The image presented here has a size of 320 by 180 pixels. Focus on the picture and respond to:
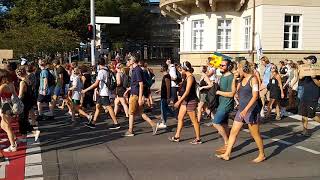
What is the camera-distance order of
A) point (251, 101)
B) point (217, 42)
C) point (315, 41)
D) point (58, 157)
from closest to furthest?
point (251, 101) < point (58, 157) < point (315, 41) < point (217, 42)

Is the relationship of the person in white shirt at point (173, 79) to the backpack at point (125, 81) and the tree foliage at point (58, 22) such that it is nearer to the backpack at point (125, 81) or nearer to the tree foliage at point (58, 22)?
the backpack at point (125, 81)

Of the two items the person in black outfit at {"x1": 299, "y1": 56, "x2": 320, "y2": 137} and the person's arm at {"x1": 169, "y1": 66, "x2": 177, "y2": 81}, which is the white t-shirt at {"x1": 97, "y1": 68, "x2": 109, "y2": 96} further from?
the person in black outfit at {"x1": 299, "y1": 56, "x2": 320, "y2": 137}

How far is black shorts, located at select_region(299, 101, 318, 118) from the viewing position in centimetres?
986

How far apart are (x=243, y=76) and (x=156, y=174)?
2.23 meters

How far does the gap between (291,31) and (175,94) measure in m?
15.9

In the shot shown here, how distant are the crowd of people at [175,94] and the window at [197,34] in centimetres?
1494

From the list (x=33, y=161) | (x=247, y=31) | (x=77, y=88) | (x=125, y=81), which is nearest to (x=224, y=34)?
(x=247, y=31)

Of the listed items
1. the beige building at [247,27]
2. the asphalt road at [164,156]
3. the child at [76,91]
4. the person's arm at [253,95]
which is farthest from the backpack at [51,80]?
the beige building at [247,27]

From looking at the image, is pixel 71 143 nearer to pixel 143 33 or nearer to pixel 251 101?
pixel 251 101

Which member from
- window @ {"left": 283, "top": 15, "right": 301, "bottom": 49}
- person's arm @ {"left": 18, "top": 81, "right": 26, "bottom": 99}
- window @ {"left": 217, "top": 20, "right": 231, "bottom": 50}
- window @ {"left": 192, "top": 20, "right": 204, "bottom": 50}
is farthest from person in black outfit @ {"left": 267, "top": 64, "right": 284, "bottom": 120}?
window @ {"left": 192, "top": 20, "right": 204, "bottom": 50}

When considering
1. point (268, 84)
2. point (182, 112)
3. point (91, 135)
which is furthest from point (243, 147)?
point (268, 84)

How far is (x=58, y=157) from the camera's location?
791 centimetres

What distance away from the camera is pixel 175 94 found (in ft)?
41.8

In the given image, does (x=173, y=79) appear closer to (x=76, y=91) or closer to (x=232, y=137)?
(x=76, y=91)
